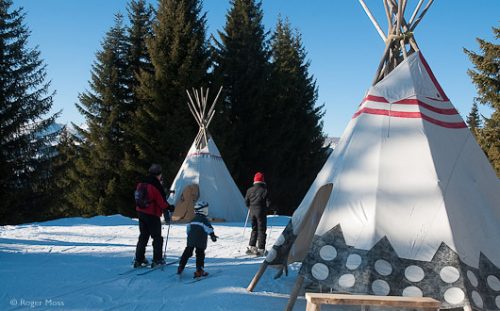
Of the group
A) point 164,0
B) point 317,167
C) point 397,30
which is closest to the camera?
point 397,30

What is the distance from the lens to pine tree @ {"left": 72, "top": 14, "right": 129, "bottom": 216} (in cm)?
2008

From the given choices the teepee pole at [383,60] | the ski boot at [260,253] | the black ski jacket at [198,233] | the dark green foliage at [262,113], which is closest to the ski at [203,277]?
the black ski jacket at [198,233]

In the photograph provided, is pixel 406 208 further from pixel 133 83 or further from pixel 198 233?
pixel 133 83

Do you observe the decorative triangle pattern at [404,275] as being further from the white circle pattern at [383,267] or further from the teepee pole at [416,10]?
the teepee pole at [416,10]

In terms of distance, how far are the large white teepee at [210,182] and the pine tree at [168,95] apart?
4267 mm

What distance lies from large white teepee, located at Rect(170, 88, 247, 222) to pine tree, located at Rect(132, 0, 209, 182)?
427 centimetres

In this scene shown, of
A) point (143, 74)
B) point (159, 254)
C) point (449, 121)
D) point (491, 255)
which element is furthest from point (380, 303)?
point (143, 74)

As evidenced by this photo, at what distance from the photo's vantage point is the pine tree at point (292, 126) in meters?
23.7

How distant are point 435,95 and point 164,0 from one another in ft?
57.0

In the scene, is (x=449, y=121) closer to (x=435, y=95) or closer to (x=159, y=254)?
(x=435, y=95)

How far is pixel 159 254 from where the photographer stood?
6.06 meters

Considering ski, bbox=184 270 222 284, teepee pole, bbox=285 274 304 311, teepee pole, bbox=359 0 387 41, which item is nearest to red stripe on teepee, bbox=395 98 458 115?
teepee pole, bbox=359 0 387 41

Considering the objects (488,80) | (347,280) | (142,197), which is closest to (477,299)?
(347,280)

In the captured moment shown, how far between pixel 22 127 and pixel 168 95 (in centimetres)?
568
